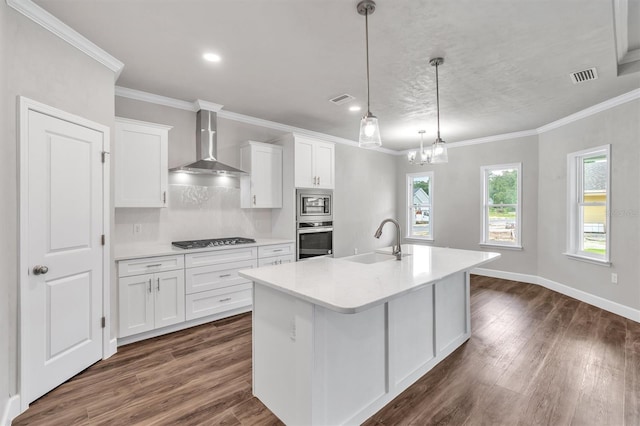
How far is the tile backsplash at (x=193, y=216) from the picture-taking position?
3434mm

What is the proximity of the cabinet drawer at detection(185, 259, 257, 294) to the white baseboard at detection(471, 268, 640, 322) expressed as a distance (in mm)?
4647

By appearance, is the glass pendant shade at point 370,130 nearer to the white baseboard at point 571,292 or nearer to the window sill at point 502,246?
the white baseboard at point 571,292

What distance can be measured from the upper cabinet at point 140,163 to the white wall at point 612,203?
551 cm

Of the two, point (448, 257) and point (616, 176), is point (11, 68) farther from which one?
point (616, 176)

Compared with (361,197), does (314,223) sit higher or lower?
lower

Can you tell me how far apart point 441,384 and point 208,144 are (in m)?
3.60

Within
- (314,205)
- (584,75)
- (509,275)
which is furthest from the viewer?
(509,275)

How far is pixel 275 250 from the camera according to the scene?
4.09 metres

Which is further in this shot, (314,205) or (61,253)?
(314,205)

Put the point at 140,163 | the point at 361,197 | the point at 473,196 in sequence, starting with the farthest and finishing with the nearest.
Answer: the point at 361,197
the point at 473,196
the point at 140,163

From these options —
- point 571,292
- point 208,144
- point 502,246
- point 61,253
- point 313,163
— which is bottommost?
point 571,292

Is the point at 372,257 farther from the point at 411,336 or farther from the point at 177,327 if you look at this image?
the point at 177,327

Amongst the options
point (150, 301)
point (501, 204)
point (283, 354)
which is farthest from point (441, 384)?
point (501, 204)

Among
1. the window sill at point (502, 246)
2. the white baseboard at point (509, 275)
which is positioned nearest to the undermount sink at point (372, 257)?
the window sill at point (502, 246)
